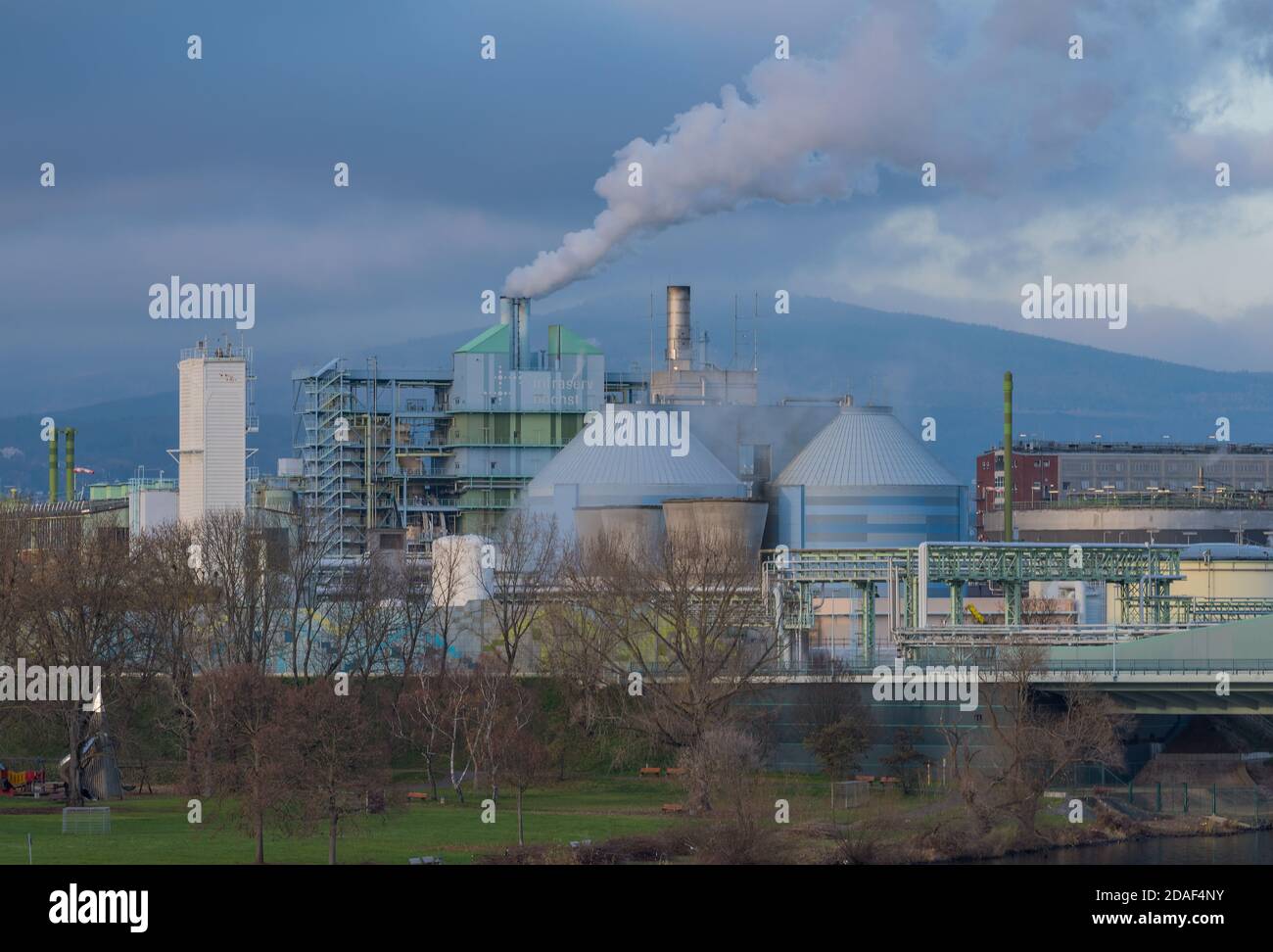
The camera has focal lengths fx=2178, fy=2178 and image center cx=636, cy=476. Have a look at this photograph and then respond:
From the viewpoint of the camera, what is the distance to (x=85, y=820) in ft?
154

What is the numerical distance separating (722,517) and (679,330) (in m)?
29.6

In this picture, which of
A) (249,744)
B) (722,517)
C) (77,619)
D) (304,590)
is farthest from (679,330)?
(249,744)

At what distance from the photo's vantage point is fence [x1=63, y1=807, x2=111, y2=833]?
46.5 m

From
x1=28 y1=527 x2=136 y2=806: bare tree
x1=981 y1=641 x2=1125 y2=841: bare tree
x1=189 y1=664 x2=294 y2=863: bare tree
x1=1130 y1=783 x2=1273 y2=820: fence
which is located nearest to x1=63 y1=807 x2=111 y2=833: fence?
x1=189 y1=664 x2=294 y2=863: bare tree

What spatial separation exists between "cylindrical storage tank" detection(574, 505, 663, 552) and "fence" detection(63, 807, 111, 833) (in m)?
39.6

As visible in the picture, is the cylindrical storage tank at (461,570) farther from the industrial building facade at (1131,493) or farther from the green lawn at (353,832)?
the industrial building facade at (1131,493)

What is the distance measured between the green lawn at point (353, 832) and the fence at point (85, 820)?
29 centimetres

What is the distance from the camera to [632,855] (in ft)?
144

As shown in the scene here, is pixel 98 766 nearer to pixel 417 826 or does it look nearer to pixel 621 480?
pixel 417 826

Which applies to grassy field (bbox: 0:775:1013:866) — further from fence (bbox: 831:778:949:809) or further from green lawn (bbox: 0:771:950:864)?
fence (bbox: 831:778:949:809)

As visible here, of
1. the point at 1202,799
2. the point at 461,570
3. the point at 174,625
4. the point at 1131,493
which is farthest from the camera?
the point at 1131,493

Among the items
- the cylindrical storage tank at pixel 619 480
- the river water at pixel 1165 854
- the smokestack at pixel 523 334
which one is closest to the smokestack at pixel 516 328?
the smokestack at pixel 523 334
